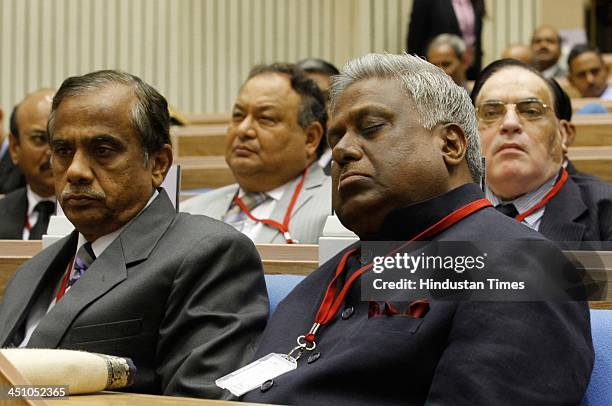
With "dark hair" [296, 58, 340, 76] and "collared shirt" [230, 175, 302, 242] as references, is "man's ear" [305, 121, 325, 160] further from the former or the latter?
"dark hair" [296, 58, 340, 76]

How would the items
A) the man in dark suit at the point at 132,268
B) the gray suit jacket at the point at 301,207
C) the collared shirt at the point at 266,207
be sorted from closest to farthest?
1. the man in dark suit at the point at 132,268
2. the gray suit jacket at the point at 301,207
3. the collared shirt at the point at 266,207

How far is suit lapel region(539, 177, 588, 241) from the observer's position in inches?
103

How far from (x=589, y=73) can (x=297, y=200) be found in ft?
13.9

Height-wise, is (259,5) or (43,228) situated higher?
Answer: (259,5)

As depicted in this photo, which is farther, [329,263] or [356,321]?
[329,263]

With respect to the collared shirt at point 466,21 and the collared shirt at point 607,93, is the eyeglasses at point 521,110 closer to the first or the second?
the collared shirt at point 466,21

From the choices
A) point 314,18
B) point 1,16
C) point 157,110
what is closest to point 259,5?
point 314,18

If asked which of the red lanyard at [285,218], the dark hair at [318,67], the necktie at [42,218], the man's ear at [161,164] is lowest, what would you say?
the necktie at [42,218]

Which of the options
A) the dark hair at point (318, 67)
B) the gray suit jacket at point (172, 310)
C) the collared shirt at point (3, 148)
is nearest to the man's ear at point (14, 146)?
the collared shirt at point (3, 148)

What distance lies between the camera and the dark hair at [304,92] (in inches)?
143

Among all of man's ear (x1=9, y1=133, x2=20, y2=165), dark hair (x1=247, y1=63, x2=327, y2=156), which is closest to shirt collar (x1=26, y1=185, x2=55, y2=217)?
man's ear (x1=9, y1=133, x2=20, y2=165)

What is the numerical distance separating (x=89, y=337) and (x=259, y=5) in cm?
629

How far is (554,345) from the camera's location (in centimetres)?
144

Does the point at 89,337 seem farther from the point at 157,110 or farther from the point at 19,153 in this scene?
the point at 19,153
